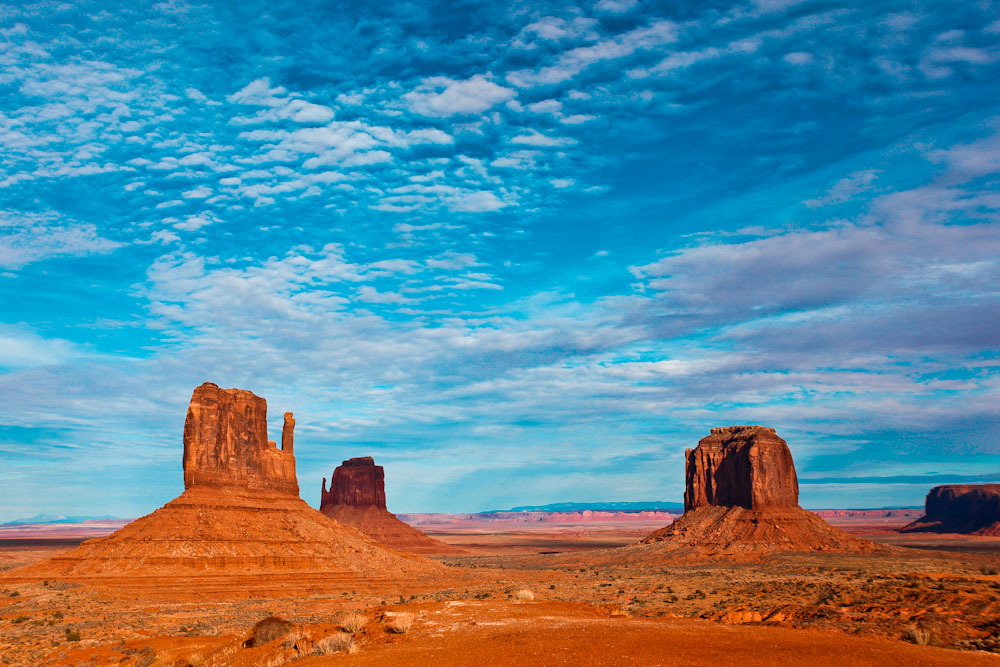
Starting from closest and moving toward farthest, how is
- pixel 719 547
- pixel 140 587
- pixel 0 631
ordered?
pixel 0 631, pixel 140 587, pixel 719 547

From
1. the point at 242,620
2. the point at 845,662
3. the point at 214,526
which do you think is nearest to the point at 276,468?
the point at 214,526

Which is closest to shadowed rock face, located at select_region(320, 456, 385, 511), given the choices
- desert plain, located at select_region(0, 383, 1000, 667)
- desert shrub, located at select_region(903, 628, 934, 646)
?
desert plain, located at select_region(0, 383, 1000, 667)

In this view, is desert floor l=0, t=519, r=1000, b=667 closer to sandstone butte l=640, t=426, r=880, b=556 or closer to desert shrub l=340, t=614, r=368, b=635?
desert shrub l=340, t=614, r=368, b=635

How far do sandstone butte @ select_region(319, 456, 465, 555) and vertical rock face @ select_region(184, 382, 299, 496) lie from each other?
7022cm

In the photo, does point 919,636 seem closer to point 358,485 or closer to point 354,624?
point 354,624

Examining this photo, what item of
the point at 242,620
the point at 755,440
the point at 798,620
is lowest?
the point at 242,620

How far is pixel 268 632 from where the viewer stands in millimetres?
21859

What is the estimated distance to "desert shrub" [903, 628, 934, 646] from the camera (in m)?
16.8

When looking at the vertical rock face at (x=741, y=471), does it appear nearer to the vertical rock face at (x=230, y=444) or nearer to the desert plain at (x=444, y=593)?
the desert plain at (x=444, y=593)

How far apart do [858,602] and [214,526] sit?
53.1 m

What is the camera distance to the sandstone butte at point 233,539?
177 ft

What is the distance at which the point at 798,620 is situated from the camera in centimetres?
2159

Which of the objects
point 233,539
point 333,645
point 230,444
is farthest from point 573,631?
point 230,444

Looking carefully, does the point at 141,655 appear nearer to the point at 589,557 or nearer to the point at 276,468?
the point at 276,468
